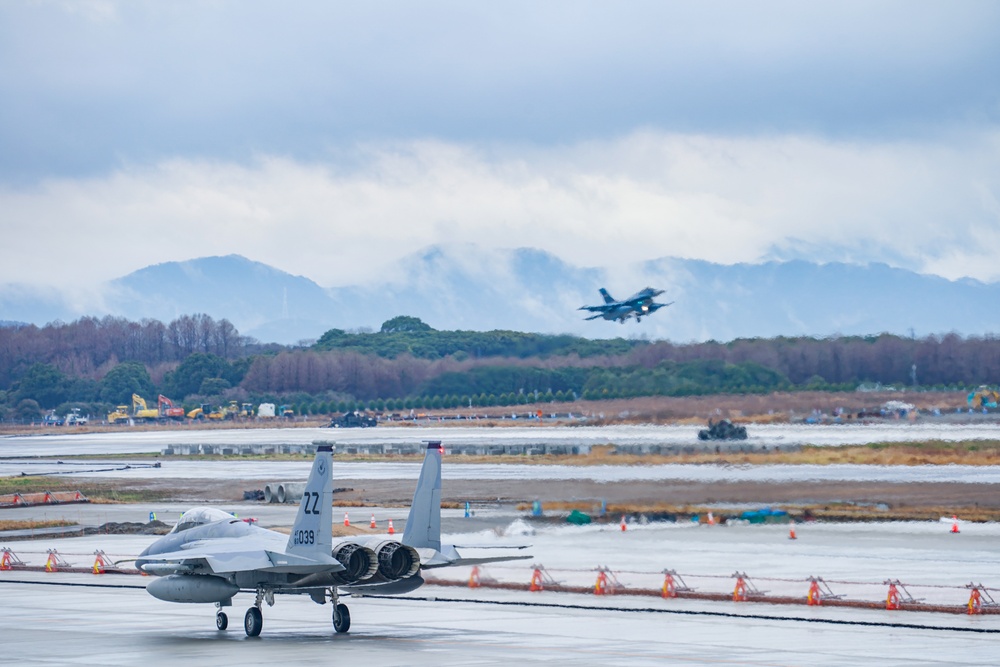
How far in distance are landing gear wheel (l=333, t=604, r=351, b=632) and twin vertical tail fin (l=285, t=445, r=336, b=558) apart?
87.8 inches

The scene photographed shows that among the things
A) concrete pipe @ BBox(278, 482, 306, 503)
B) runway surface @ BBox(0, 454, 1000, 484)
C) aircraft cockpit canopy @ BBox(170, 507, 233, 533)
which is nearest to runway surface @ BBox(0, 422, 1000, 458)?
runway surface @ BBox(0, 454, 1000, 484)

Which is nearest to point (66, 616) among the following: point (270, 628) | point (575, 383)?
point (270, 628)

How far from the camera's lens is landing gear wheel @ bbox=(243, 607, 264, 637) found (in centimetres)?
3011

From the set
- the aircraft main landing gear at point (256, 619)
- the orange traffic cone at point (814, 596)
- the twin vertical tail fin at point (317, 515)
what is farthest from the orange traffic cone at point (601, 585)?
the twin vertical tail fin at point (317, 515)

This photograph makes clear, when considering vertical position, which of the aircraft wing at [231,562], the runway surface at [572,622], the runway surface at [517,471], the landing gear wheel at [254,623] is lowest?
the runway surface at [572,622]

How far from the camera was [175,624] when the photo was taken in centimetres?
3300

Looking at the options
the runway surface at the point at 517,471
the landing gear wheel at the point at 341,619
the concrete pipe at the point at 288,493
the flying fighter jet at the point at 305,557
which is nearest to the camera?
the flying fighter jet at the point at 305,557

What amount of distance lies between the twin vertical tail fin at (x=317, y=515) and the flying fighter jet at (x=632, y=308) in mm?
88997

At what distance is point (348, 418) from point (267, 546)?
467 feet

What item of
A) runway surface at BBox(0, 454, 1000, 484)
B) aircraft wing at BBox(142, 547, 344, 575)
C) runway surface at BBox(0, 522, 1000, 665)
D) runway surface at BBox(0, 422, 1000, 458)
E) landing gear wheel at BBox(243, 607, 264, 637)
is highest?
runway surface at BBox(0, 422, 1000, 458)

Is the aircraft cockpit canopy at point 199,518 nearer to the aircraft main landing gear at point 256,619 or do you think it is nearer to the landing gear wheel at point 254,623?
the aircraft main landing gear at point 256,619

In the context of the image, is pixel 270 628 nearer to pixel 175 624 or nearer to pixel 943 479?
pixel 175 624

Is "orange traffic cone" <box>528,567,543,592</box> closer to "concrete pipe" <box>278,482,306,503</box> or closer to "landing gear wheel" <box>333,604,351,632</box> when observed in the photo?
"landing gear wheel" <box>333,604,351,632</box>

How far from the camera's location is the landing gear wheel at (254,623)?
98.8ft
